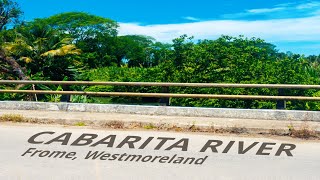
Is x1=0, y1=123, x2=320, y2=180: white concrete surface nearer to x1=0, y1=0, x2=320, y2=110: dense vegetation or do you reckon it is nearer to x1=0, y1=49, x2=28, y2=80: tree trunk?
x1=0, y1=0, x2=320, y2=110: dense vegetation

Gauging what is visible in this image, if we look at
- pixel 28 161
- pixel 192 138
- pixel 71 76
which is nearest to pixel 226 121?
pixel 192 138

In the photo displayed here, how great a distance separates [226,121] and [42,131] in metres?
3.94

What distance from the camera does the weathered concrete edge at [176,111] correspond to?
428 inches

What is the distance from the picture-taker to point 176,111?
1164 cm

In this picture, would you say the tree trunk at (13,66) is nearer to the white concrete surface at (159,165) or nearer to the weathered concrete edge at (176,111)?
the weathered concrete edge at (176,111)

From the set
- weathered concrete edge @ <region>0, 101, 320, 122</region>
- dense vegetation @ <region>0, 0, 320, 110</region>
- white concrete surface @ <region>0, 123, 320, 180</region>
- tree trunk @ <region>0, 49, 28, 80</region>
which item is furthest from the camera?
tree trunk @ <region>0, 49, 28, 80</region>

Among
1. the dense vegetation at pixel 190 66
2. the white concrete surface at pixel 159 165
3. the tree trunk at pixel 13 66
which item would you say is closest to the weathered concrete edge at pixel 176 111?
the white concrete surface at pixel 159 165

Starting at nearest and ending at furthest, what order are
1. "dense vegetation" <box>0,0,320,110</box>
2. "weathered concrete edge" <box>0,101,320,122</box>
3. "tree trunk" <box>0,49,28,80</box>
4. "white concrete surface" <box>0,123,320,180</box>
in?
"white concrete surface" <box>0,123,320,180</box> → "weathered concrete edge" <box>0,101,320,122</box> → "dense vegetation" <box>0,0,320,110</box> → "tree trunk" <box>0,49,28,80</box>

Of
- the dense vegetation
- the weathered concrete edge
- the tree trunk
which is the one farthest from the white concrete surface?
the tree trunk

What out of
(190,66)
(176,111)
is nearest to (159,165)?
(176,111)

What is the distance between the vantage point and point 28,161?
6457 millimetres

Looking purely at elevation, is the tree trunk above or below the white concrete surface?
above

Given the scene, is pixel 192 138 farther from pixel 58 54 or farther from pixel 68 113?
pixel 58 54

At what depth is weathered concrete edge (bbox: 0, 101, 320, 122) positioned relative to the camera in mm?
10883
